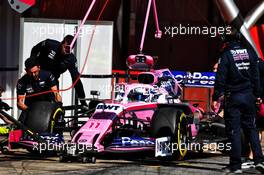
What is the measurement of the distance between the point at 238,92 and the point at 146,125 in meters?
1.78

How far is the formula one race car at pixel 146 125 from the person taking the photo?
1077 cm

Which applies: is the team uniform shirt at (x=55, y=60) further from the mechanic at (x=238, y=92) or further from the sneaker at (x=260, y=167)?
the sneaker at (x=260, y=167)

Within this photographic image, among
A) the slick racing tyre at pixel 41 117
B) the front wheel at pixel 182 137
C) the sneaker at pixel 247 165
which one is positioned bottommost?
the sneaker at pixel 247 165

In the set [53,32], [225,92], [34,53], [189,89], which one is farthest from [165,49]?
[225,92]

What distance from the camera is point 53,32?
15469mm

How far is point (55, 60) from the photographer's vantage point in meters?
13.1

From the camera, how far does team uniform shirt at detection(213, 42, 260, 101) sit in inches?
401

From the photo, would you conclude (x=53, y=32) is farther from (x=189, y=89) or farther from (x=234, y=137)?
(x=234, y=137)

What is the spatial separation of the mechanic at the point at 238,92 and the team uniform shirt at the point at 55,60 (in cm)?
354

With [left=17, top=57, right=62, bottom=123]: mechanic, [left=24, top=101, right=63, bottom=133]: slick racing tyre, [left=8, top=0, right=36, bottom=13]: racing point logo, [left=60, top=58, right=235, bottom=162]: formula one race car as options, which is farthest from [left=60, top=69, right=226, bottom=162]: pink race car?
[left=8, top=0, right=36, bottom=13]: racing point logo

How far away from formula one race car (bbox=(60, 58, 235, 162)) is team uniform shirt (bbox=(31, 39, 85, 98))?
140 centimetres

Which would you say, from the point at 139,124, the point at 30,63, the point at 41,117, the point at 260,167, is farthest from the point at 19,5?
the point at 260,167

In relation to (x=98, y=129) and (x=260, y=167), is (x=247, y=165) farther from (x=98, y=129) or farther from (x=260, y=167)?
(x=98, y=129)

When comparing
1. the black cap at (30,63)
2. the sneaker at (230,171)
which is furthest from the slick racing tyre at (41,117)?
the sneaker at (230,171)
